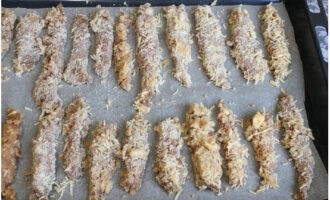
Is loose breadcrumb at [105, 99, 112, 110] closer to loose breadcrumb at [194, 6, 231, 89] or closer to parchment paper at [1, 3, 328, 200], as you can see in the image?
Answer: parchment paper at [1, 3, 328, 200]

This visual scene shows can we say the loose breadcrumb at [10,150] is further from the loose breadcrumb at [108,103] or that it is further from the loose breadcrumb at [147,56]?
the loose breadcrumb at [147,56]

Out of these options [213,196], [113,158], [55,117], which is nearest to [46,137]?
[55,117]

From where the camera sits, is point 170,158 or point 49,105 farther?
point 49,105

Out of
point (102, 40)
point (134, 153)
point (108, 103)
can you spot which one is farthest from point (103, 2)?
point (134, 153)

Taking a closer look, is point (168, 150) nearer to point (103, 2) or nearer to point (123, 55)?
point (123, 55)

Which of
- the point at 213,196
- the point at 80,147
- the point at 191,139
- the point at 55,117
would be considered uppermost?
the point at 55,117

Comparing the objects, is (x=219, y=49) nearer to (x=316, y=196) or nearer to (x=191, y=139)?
(x=191, y=139)
